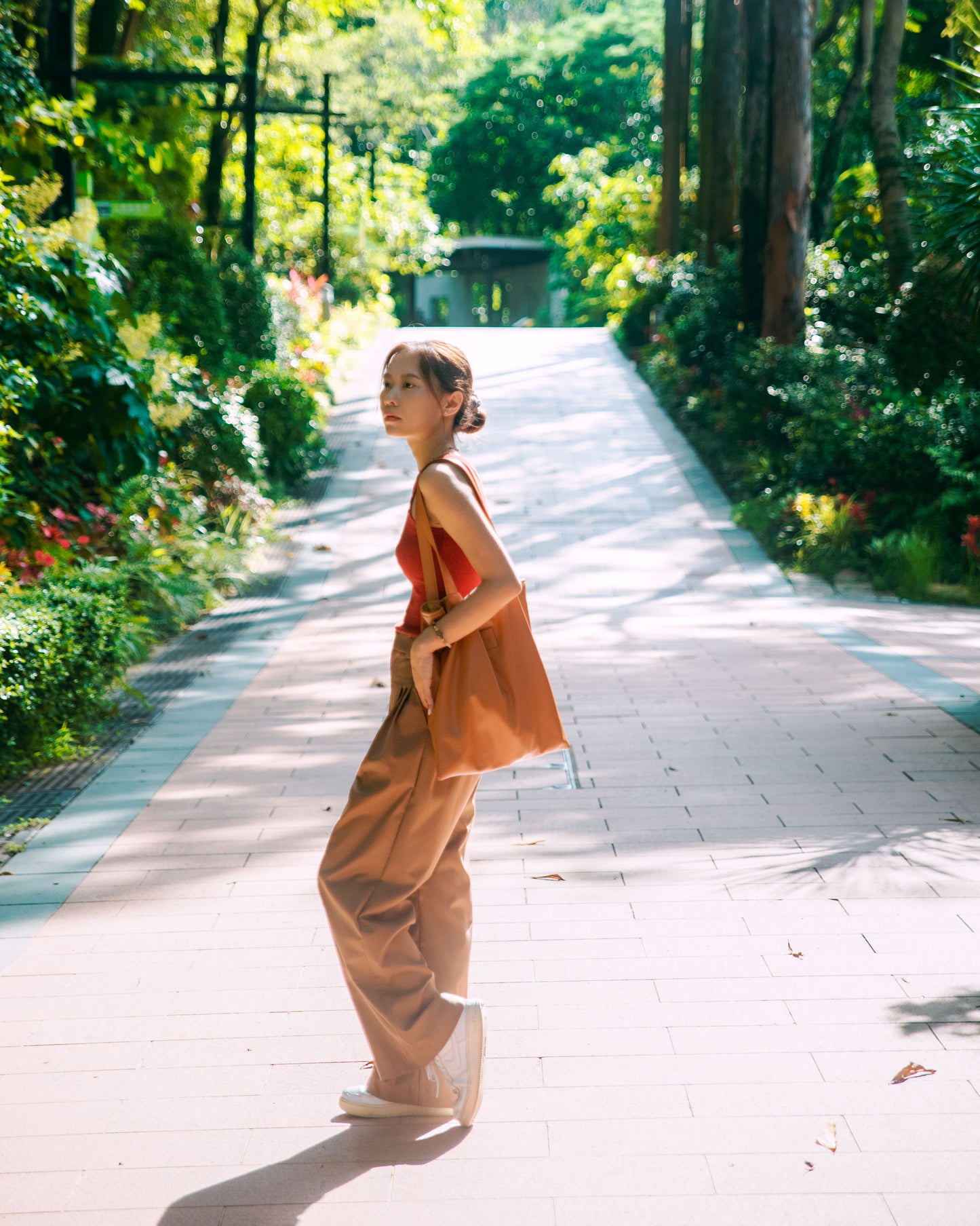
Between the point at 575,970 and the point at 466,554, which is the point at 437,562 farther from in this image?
the point at 575,970

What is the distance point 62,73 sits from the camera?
336 inches

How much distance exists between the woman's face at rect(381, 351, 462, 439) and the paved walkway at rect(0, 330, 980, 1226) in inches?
64.3

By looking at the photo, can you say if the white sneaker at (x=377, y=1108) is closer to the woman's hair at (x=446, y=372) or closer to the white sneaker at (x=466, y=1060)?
the white sneaker at (x=466, y=1060)

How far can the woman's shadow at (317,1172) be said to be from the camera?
8.43 feet

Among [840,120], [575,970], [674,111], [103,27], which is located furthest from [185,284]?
[674,111]

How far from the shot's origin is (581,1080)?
120 inches

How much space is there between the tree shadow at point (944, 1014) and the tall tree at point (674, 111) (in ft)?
75.2

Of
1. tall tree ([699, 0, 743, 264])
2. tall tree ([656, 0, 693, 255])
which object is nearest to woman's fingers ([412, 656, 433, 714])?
tall tree ([699, 0, 743, 264])

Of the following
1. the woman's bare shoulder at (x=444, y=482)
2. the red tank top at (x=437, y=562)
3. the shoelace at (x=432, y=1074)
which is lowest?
the shoelace at (x=432, y=1074)

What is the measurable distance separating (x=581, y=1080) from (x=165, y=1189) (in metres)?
1.02

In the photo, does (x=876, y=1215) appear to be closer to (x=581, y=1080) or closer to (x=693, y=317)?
(x=581, y=1080)

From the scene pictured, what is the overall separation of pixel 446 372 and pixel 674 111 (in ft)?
79.8

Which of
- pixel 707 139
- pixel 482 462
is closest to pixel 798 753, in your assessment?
pixel 482 462

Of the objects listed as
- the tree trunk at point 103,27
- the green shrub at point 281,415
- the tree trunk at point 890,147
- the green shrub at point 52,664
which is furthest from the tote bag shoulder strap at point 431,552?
the tree trunk at point 890,147
